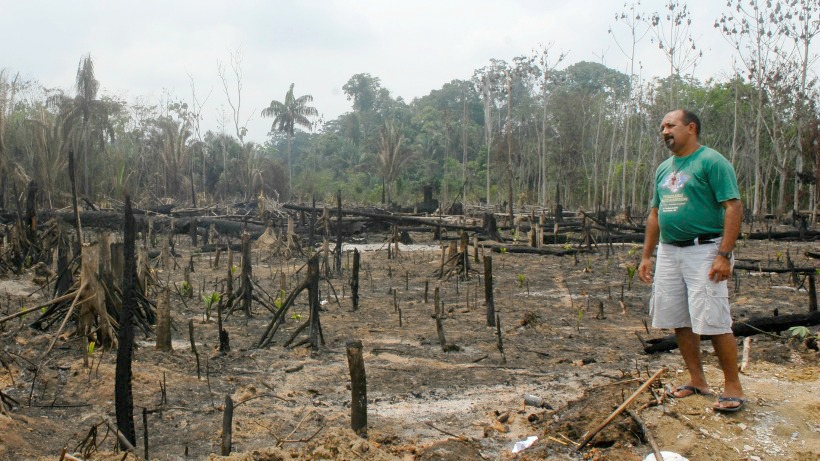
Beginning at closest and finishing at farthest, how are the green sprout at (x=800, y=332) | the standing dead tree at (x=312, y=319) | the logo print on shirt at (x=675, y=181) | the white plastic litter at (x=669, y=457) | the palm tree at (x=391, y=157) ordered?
the white plastic litter at (x=669, y=457) < the logo print on shirt at (x=675, y=181) < the green sprout at (x=800, y=332) < the standing dead tree at (x=312, y=319) < the palm tree at (x=391, y=157)

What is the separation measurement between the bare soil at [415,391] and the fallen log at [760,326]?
14 cm

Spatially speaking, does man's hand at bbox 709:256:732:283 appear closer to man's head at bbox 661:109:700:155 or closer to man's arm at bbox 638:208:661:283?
man's arm at bbox 638:208:661:283

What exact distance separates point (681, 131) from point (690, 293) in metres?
1.04

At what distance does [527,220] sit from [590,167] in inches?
1048

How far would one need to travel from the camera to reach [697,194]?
4.40 m

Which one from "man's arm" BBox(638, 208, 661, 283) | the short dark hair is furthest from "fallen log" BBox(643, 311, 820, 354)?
the short dark hair

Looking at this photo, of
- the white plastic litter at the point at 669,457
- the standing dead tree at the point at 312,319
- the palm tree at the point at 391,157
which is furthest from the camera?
the palm tree at the point at 391,157

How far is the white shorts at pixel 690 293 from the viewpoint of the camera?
4270mm

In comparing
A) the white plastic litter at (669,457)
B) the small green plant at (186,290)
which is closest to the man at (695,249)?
the white plastic litter at (669,457)

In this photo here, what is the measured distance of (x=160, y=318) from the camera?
6.79 m

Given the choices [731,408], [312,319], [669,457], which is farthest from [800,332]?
[312,319]

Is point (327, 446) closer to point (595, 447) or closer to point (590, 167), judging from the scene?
point (595, 447)

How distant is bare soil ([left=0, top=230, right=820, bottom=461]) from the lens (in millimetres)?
4227

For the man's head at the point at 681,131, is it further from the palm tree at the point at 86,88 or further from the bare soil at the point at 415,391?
the palm tree at the point at 86,88
